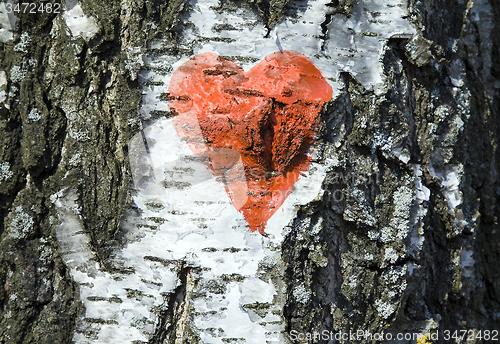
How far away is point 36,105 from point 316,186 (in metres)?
1.16

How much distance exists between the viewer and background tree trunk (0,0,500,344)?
132 centimetres

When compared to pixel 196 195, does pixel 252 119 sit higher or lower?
higher

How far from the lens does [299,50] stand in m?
1.33

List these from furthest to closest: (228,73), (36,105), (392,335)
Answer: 1. (392,335)
2. (36,105)
3. (228,73)

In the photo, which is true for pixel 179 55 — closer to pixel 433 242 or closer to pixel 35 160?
pixel 35 160

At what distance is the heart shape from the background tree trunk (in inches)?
1.8

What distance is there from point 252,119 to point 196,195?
0.36m

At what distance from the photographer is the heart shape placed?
127 centimetres

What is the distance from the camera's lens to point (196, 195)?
52.1 inches

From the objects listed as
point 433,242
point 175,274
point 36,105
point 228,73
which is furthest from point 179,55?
point 433,242

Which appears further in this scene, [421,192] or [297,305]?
[421,192]

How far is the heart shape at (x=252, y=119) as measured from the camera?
1.27m

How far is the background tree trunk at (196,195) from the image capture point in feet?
4.32

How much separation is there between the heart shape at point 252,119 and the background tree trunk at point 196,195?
47 mm
